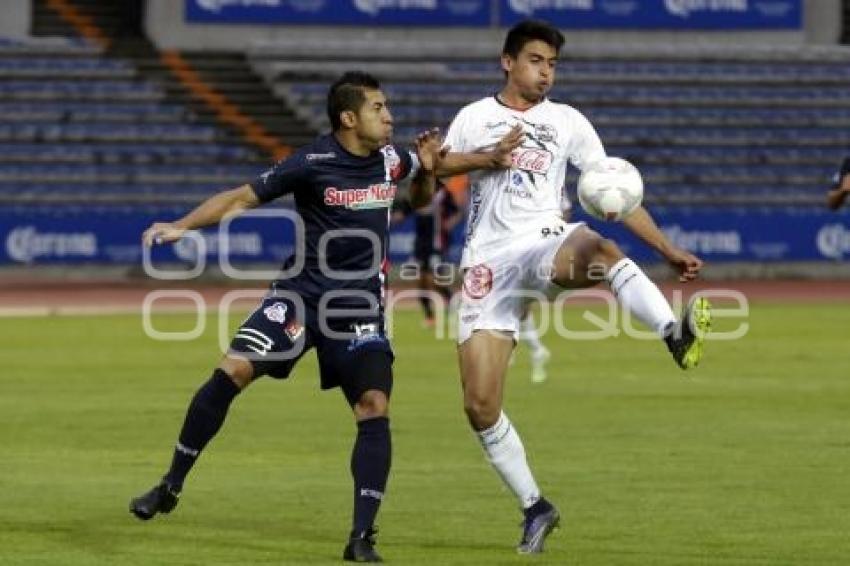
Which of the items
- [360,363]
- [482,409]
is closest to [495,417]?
[482,409]

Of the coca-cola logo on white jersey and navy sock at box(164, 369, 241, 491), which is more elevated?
the coca-cola logo on white jersey

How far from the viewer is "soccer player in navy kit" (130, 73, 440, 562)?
34.1 feet

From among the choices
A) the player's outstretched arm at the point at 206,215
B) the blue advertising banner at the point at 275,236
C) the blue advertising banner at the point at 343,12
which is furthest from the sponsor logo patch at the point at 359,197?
the blue advertising banner at the point at 343,12

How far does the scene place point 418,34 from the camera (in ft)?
146

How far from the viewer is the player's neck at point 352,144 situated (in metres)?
10.5

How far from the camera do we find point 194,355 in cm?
2439

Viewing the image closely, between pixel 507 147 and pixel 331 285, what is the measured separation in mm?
1103

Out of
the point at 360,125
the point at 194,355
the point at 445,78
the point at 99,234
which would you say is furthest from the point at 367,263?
the point at 445,78

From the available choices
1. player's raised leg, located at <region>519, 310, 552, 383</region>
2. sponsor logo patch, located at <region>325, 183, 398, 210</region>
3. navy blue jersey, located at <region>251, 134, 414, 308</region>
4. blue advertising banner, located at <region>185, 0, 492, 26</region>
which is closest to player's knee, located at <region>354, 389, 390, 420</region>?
navy blue jersey, located at <region>251, 134, 414, 308</region>

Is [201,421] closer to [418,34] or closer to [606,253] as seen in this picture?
[606,253]

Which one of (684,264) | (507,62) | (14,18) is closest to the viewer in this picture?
(684,264)

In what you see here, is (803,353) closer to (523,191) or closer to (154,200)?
(523,191)

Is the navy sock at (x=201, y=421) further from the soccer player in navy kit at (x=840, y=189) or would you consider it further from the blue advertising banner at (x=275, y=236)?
the blue advertising banner at (x=275, y=236)

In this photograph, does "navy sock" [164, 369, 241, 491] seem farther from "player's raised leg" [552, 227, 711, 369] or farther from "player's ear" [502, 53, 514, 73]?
"player's ear" [502, 53, 514, 73]
